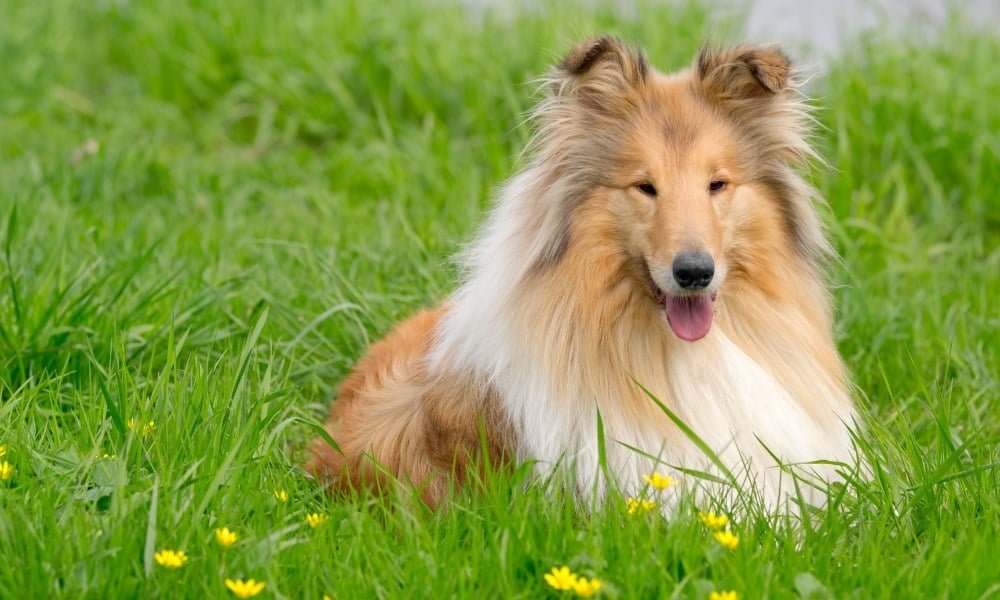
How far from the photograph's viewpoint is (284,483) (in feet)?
11.9

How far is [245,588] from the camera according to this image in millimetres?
2896

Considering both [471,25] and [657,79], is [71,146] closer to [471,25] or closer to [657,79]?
[471,25]

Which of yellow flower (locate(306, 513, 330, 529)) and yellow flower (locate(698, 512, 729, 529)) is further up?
yellow flower (locate(698, 512, 729, 529))

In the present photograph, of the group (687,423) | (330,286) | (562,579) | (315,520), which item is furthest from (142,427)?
(330,286)

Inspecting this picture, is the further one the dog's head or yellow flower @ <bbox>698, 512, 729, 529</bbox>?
the dog's head

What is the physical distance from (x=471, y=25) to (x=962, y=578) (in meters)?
5.53

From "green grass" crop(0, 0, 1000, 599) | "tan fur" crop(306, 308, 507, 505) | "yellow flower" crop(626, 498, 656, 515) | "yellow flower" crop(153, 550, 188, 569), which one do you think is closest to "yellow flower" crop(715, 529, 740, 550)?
"green grass" crop(0, 0, 1000, 599)

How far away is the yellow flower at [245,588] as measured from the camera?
288 cm

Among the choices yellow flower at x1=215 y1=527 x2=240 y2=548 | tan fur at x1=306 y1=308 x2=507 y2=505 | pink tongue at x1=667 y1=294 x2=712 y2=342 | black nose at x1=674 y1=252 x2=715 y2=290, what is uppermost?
black nose at x1=674 y1=252 x2=715 y2=290

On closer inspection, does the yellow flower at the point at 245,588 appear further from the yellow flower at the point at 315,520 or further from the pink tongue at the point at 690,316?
the pink tongue at the point at 690,316

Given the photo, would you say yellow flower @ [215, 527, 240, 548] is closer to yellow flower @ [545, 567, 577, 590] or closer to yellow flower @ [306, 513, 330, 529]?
yellow flower @ [306, 513, 330, 529]

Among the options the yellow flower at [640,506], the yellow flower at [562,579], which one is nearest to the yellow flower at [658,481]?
the yellow flower at [640,506]

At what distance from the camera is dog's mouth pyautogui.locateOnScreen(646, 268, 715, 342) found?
3590 mm

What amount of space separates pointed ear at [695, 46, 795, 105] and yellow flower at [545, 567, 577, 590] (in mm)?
1570
